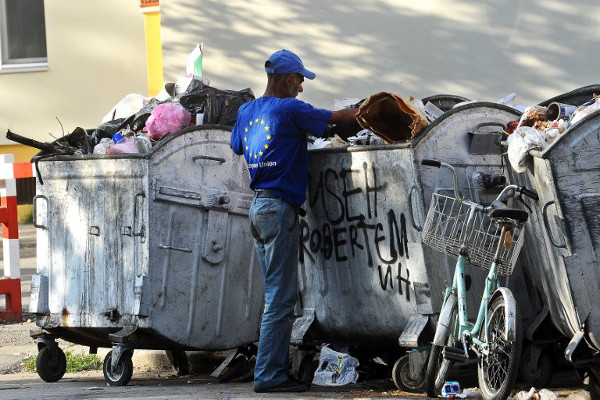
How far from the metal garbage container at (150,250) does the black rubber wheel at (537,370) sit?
1.95 m

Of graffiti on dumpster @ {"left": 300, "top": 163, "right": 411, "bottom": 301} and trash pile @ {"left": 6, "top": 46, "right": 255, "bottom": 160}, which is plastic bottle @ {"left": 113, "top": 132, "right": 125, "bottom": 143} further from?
graffiti on dumpster @ {"left": 300, "top": 163, "right": 411, "bottom": 301}

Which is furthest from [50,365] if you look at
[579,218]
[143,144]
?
[579,218]

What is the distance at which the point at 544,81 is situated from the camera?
1298cm

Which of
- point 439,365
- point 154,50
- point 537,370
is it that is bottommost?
point 537,370

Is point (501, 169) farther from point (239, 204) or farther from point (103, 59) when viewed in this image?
point (103, 59)

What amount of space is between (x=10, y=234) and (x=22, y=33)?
926cm

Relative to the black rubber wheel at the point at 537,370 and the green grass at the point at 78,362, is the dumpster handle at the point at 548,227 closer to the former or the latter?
the black rubber wheel at the point at 537,370

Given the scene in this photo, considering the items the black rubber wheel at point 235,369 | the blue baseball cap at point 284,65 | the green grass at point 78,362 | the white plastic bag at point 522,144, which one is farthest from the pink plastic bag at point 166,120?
the white plastic bag at point 522,144

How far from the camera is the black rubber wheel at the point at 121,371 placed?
7879 mm

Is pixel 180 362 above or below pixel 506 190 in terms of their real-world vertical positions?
below

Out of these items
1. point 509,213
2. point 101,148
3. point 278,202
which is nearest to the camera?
point 509,213

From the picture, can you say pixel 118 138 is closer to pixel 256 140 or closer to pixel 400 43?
pixel 256 140

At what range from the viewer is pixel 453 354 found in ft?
21.2

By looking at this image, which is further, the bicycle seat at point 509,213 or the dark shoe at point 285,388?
the dark shoe at point 285,388
